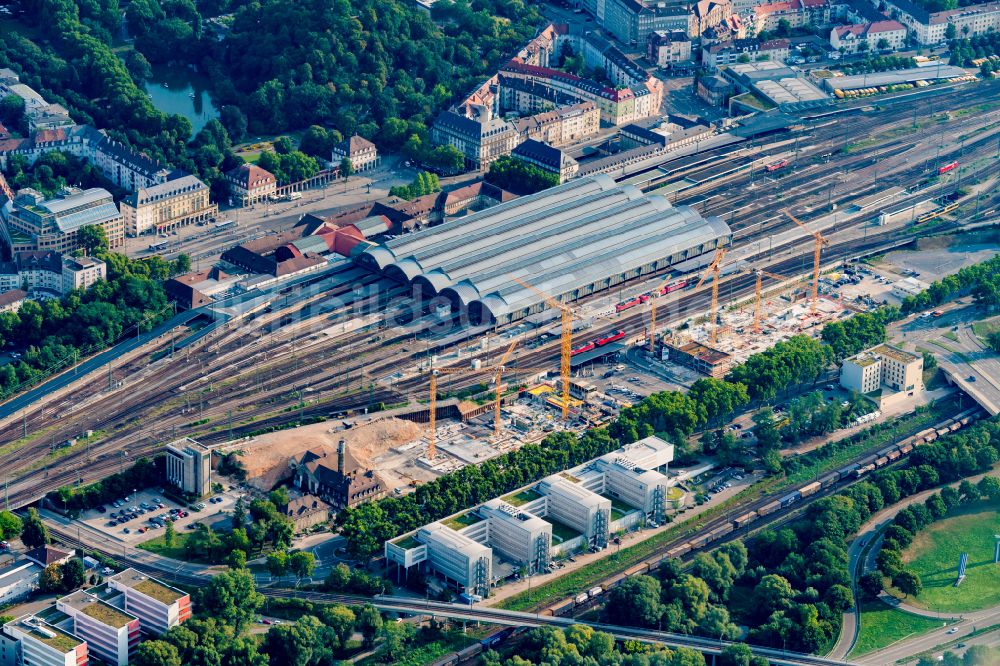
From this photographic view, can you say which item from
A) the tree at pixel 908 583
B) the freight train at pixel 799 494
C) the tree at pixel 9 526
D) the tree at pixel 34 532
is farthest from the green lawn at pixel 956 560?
the tree at pixel 9 526

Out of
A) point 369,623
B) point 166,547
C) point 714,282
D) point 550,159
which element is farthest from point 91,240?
point 369,623

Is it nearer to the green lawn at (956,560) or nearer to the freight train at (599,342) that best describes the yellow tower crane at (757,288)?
the freight train at (599,342)

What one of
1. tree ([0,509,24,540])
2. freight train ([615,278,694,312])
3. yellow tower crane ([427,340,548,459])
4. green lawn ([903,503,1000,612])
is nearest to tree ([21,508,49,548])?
tree ([0,509,24,540])

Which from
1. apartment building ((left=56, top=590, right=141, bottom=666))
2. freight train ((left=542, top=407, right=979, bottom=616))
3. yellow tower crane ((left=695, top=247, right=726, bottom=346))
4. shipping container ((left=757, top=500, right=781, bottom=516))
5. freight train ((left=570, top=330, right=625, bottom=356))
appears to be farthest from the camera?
yellow tower crane ((left=695, top=247, right=726, bottom=346))

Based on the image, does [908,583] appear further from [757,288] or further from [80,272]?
[80,272]

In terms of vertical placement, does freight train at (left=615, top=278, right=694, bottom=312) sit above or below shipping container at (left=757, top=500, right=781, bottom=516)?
above

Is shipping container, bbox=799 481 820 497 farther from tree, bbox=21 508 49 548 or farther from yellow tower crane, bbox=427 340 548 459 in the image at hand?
tree, bbox=21 508 49 548
